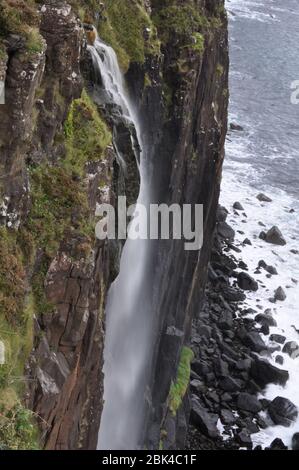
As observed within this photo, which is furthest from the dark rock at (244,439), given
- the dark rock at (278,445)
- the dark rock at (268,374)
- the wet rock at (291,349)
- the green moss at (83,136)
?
the green moss at (83,136)

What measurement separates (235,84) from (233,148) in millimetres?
14649

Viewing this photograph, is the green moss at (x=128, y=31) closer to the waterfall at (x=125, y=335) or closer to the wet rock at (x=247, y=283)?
the waterfall at (x=125, y=335)

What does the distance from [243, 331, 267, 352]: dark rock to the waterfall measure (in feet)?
49.5

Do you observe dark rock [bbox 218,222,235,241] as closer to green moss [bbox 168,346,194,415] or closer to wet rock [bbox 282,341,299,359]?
wet rock [bbox 282,341,299,359]

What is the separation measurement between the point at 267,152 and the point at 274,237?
53.0 ft

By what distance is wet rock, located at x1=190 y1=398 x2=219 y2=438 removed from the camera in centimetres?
3275

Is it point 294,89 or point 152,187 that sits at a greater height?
point 294,89

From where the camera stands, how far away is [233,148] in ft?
214

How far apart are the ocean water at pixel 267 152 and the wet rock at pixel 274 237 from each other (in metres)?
0.57

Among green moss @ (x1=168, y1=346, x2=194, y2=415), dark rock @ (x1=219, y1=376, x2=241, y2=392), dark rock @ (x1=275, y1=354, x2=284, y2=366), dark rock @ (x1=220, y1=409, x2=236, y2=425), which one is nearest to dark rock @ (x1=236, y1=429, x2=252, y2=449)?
dark rock @ (x1=220, y1=409, x2=236, y2=425)

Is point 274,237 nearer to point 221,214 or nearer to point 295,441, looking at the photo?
point 221,214

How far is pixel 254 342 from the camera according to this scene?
39.8 m

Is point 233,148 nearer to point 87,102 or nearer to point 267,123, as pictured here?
point 267,123

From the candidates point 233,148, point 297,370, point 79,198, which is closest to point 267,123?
point 233,148
